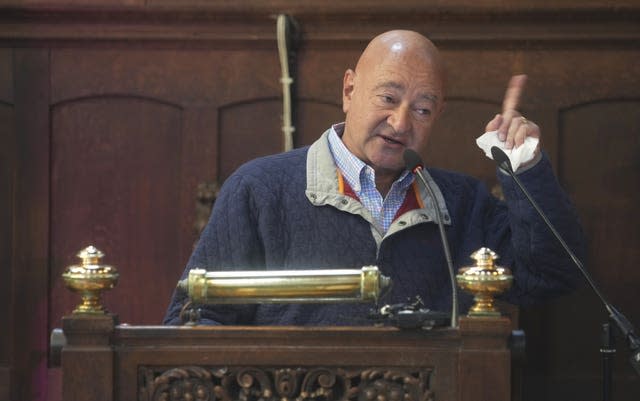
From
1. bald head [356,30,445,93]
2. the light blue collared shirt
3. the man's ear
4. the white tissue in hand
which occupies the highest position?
bald head [356,30,445,93]

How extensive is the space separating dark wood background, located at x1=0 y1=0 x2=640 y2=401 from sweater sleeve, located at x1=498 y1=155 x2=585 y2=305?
73 cm

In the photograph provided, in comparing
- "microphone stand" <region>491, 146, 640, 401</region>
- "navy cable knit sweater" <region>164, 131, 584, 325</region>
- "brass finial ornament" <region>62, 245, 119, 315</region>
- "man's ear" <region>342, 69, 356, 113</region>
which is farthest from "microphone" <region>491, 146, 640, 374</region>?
"brass finial ornament" <region>62, 245, 119, 315</region>

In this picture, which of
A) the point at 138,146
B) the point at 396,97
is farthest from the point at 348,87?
the point at 138,146

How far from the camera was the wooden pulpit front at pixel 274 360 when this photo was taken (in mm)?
1758

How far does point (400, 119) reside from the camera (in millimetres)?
2475

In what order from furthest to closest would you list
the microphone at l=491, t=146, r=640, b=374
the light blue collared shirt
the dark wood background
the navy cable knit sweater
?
the dark wood background
the light blue collared shirt
the navy cable knit sweater
the microphone at l=491, t=146, r=640, b=374

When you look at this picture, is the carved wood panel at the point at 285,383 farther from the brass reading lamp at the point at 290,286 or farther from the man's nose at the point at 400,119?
the man's nose at the point at 400,119

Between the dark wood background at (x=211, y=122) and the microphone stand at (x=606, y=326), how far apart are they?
103 centimetres

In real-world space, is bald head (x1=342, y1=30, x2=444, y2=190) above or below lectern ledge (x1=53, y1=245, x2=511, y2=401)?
above

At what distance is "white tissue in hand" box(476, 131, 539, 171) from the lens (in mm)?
2231

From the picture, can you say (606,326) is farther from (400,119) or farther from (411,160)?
(400,119)

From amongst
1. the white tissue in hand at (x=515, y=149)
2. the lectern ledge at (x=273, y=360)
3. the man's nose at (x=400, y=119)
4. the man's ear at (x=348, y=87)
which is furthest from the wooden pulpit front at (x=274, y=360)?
the man's ear at (x=348, y=87)

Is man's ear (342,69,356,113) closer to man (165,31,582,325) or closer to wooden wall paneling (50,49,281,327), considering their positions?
man (165,31,582,325)

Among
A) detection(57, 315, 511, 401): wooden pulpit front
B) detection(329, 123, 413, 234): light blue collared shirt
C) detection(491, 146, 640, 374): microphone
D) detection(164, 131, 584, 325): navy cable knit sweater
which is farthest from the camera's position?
detection(329, 123, 413, 234): light blue collared shirt
